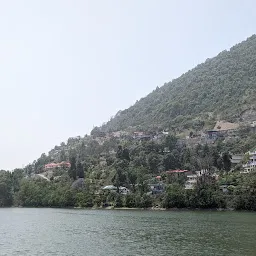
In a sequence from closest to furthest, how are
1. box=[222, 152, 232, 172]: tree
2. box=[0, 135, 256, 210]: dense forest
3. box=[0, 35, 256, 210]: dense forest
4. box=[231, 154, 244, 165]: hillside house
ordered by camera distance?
box=[0, 135, 256, 210]: dense forest
box=[0, 35, 256, 210]: dense forest
box=[222, 152, 232, 172]: tree
box=[231, 154, 244, 165]: hillside house

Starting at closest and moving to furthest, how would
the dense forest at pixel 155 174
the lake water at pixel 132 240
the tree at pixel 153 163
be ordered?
the lake water at pixel 132 240, the dense forest at pixel 155 174, the tree at pixel 153 163

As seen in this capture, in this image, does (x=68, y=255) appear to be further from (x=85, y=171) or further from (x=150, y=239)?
(x=85, y=171)

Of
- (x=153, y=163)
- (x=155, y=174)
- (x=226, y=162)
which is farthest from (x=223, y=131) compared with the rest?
(x=226, y=162)

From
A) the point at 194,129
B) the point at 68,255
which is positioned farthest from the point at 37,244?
the point at 194,129

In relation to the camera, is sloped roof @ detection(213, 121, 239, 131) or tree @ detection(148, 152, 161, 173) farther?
sloped roof @ detection(213, 121, 239, 131)

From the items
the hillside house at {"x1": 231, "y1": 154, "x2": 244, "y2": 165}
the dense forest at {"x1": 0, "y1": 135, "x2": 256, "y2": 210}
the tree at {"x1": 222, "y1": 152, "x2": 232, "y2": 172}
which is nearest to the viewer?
the dense forest at {"x1": 0, "y1": 135, "x2": 256, "y2": 210}

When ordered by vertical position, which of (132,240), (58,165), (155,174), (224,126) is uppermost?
(224,126)

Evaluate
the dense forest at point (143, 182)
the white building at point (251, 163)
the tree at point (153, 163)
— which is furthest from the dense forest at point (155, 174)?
the white building at point (251, 163)

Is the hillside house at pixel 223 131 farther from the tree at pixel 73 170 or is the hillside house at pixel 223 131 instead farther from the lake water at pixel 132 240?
the lake water at pixel 132 240

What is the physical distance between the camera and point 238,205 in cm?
9469

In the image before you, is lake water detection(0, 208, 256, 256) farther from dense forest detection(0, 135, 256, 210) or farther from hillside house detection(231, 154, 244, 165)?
hillside house detection(231, 154, 244, 165)

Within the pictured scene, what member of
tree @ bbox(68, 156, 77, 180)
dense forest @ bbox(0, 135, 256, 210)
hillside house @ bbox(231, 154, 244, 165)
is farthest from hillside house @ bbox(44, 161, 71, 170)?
hillside house @ bbox(231, 154, 244, 165)

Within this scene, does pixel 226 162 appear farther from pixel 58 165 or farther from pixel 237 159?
pixel 58 165

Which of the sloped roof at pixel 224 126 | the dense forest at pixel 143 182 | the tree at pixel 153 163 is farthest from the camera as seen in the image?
the sloped roof at pixel 224 126
